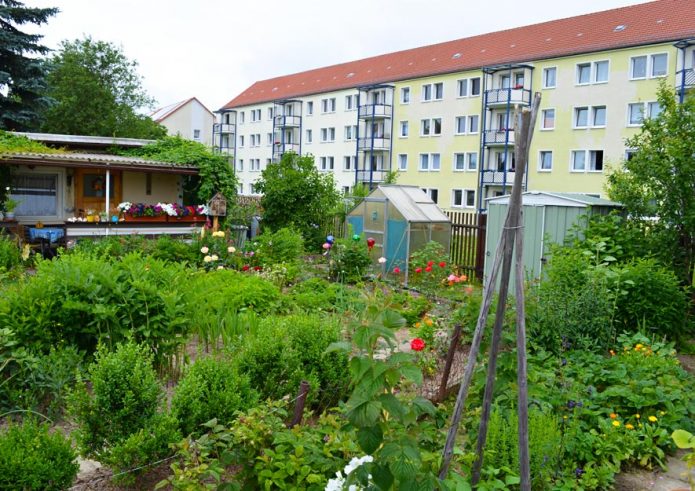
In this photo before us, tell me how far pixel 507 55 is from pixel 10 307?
42.1 meters

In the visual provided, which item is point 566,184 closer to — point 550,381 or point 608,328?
point 608,328

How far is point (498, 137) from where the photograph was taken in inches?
1655

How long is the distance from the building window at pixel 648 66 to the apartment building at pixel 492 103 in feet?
0.18

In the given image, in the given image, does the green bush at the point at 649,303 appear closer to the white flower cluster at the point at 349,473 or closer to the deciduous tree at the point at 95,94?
the white flower cluster at the point at 349,473

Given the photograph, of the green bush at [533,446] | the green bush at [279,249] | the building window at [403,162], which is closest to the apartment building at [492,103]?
the building window at [403,162]

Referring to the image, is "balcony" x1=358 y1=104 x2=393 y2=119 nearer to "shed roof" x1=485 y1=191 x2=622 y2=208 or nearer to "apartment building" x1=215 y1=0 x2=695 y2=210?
"apartment building" x1=215 y1=0 x2=695 y2=210

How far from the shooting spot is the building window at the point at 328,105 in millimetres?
A: 56094

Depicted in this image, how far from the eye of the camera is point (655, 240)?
33.7 ft

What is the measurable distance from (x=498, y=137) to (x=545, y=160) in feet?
11.3

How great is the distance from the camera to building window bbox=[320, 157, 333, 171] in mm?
56969

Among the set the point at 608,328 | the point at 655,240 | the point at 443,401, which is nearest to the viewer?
the point at 443,401

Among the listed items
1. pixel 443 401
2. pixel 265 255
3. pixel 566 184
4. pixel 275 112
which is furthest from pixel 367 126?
pixel 443 401

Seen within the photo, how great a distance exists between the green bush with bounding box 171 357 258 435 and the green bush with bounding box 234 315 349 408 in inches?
15.1

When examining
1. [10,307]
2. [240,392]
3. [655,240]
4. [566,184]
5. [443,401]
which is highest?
[566,184]
